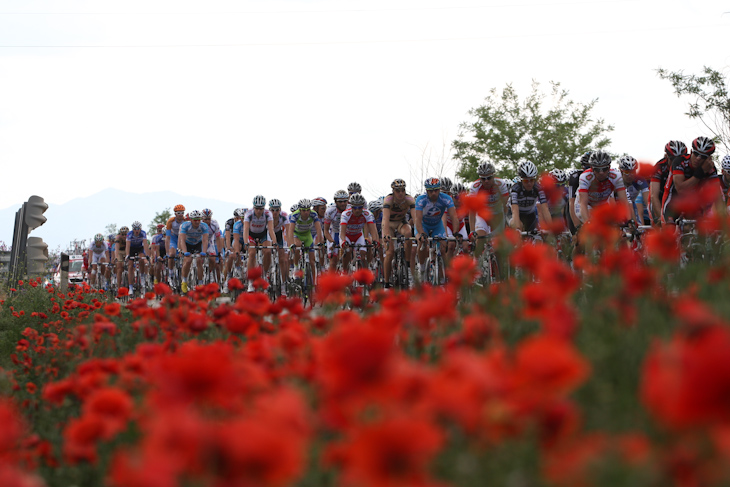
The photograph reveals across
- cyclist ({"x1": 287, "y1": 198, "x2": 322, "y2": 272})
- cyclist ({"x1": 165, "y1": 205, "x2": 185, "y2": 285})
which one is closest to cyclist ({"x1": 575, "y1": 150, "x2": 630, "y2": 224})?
cyclist ({"x1": 287, "y1": 198, "x2": 322, "y2": 272})

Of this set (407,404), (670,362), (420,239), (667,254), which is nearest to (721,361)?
(670,362)

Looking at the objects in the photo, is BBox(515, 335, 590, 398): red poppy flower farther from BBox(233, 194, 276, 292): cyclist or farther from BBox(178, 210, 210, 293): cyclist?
BBox(178, 210, 210, 293): cyclist

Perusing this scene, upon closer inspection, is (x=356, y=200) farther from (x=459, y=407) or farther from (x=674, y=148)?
(x=459, y=407)

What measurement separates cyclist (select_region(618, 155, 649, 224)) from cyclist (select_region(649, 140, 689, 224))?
1398mm

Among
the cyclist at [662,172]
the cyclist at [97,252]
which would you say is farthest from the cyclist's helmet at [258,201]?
the cyclist at [97,252]

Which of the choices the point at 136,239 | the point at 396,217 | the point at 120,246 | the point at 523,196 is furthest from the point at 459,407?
the point at 120,246

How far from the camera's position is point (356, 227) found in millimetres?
14750

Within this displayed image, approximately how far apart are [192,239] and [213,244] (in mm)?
565

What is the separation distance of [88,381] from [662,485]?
1.84 meters

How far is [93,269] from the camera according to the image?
1089 inches

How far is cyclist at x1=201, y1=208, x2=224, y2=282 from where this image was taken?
18.0 m

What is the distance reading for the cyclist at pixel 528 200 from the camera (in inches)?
465

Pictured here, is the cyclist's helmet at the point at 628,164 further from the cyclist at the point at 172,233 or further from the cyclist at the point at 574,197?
the cyclist at the point at 172,233

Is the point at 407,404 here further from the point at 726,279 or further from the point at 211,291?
the point at 211,291
